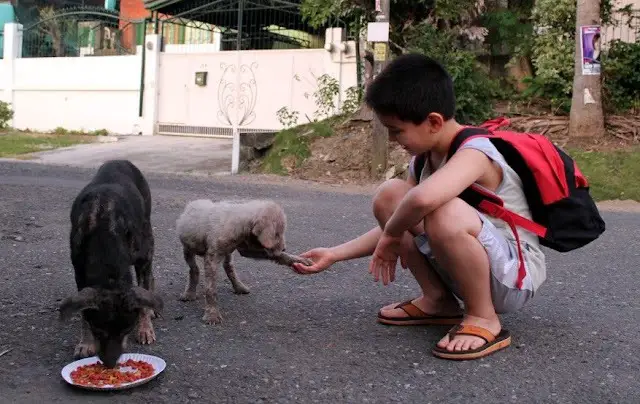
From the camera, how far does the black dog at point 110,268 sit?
10.4ft

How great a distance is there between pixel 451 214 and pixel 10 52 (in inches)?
967

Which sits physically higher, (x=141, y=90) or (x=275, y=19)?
→ (x=275, y=19)

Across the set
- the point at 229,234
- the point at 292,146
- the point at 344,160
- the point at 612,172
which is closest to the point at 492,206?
the point at 229,234

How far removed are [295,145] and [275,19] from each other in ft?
29.4

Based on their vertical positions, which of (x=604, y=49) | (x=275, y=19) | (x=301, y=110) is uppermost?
(x=275, y=19)

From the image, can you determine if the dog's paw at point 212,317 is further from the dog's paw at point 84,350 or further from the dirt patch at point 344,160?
the dirt patch at point 344,160

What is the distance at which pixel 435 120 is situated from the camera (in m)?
3.39

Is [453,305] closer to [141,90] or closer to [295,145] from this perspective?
[295,145]

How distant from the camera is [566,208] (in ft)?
11.5

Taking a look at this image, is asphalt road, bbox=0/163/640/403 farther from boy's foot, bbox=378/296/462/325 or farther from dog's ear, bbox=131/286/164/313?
dog's ear, bbox=131/286/164/313

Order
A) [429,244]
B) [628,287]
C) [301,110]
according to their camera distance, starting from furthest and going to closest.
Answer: [301,110], [628,287], [429,244]

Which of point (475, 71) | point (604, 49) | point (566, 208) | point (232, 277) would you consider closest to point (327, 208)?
point (232, 277)

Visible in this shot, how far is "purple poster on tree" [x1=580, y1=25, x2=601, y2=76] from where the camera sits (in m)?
12.0

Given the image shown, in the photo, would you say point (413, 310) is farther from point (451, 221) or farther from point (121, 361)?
point (121, 361)
